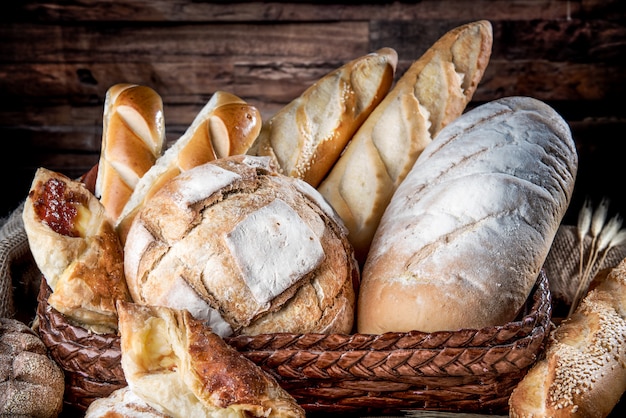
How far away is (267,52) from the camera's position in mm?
2902

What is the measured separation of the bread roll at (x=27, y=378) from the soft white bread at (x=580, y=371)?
0.82 metres

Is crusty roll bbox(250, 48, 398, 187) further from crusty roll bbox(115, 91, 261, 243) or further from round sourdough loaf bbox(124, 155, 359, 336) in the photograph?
round sourdough loaf bbox(124, 155, 359, 336)

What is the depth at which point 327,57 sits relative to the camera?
9.50 ft

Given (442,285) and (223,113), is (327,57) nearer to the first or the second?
(223,113)

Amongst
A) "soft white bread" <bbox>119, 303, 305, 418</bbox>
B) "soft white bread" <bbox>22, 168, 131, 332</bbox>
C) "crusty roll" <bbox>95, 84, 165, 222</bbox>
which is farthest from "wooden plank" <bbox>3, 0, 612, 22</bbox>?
"soft white bread" <bbox>119, 303, 305, 418</bbox>

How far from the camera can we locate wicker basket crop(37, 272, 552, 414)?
1197mm

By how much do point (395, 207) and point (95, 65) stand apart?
1843 millimetres

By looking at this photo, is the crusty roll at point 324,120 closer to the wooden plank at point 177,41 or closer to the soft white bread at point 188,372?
the soft white bread at point 188,372

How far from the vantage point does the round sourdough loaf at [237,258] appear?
128 centimetres

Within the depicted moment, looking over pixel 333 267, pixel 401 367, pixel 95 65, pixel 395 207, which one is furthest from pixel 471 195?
pixel 95 65

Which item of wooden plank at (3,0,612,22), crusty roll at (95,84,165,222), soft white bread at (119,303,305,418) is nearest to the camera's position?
soft white bread at (119,303,305,418)

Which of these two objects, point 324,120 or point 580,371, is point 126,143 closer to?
point 324,120

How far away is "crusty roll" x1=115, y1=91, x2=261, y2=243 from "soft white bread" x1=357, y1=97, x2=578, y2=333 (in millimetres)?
394

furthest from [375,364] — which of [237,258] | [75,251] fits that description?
[75,251]
